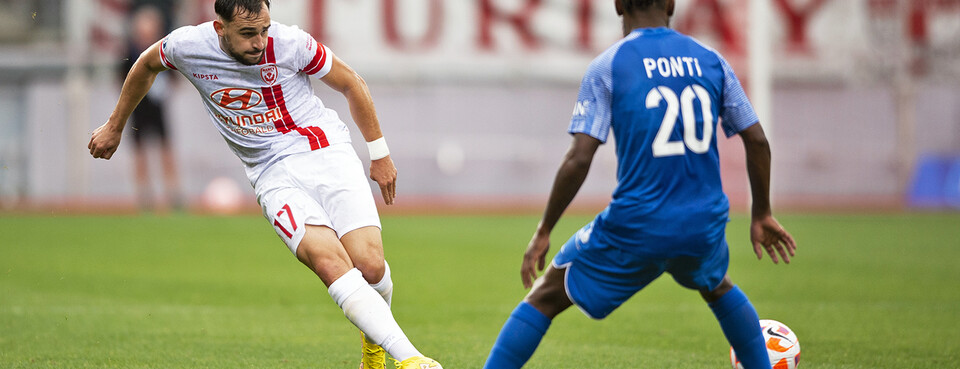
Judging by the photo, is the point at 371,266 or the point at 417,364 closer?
the point at 417,364

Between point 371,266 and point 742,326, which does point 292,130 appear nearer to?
point 371,266

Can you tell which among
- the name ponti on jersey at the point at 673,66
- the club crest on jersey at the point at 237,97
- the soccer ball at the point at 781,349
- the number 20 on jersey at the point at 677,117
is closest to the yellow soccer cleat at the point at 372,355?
the club crest on jersey at the point at 237,97

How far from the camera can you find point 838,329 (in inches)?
261

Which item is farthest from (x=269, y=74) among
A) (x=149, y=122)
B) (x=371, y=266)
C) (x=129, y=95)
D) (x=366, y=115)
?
(x=149, y=122)

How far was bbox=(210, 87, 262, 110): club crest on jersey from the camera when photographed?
15.3 ft

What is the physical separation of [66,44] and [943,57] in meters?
18.8

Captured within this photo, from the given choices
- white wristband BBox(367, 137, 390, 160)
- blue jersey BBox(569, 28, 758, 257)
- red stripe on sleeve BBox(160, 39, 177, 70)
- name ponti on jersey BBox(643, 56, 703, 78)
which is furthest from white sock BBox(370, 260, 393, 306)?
name ponti on jersey BBox(643, 56, 703, 78)

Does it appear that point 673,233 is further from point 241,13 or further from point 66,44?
point 66,44

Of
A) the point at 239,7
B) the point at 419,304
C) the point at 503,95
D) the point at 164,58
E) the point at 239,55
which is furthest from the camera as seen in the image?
the point at 503,95

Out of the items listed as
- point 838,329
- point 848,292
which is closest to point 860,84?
point 848,292

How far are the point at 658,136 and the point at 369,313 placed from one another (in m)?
1.40

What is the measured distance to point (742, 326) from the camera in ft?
14.0

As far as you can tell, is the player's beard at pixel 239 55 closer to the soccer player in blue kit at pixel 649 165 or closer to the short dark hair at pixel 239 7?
the short dark hair at pixel 239 7

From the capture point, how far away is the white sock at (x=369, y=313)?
4.30 m
